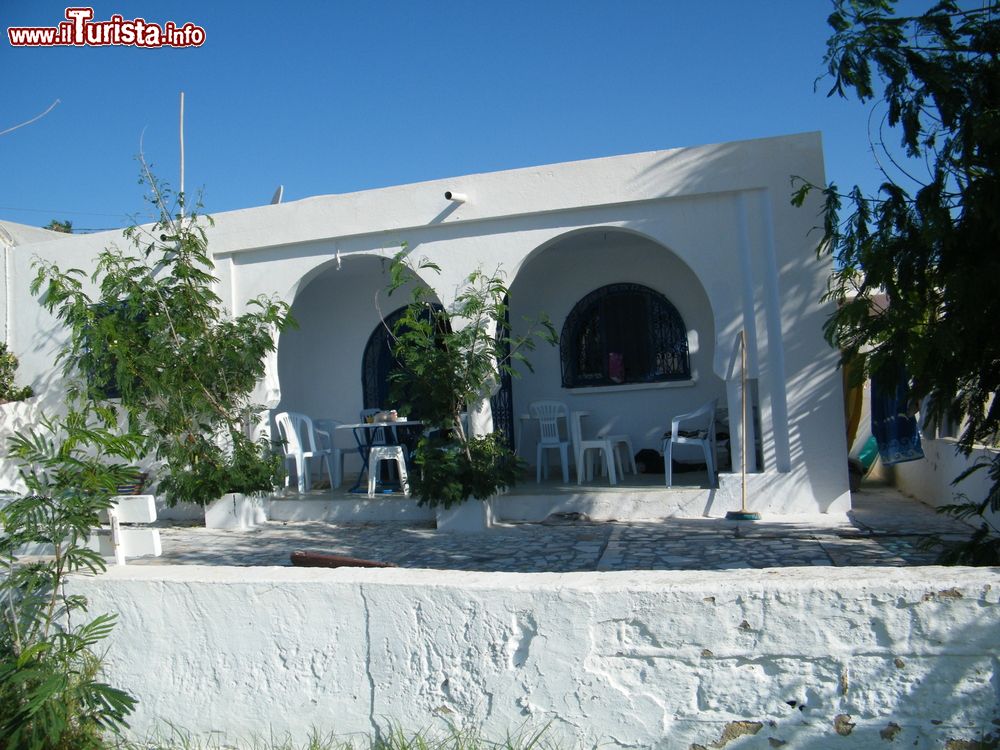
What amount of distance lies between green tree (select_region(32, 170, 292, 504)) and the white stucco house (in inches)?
26.0

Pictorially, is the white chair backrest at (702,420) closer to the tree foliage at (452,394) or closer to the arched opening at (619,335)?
the arched opening at (619,335)

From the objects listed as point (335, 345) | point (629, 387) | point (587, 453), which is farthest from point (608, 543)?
point (335, 345)

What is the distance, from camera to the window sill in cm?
1057

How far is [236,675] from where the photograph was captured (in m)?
3.59

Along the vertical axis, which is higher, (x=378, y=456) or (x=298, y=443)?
(x=298, y=443)

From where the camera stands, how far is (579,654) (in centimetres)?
318

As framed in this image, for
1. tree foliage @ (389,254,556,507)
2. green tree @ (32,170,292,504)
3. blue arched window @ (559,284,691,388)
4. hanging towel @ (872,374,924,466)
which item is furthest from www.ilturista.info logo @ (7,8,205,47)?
hanging towel @ (872,374,924,466)

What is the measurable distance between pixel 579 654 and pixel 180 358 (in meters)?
6.84

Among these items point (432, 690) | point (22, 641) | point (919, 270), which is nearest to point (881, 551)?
point (919, 270)

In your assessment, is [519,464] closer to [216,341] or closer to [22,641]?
[216,341]

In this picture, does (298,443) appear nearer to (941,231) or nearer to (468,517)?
(468,517)

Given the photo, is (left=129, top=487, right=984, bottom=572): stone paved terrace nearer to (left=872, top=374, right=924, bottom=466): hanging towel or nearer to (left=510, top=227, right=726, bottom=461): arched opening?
(left=872, top=374, right=924, bottom=466): hanging towel

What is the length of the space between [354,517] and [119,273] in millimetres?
3564

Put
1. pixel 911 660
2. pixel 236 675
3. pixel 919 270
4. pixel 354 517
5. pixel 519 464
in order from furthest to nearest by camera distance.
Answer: pixel 354 517 → pixel 519 464 → pixel 919 270 → pixel 236 675 → pixel 911 660
